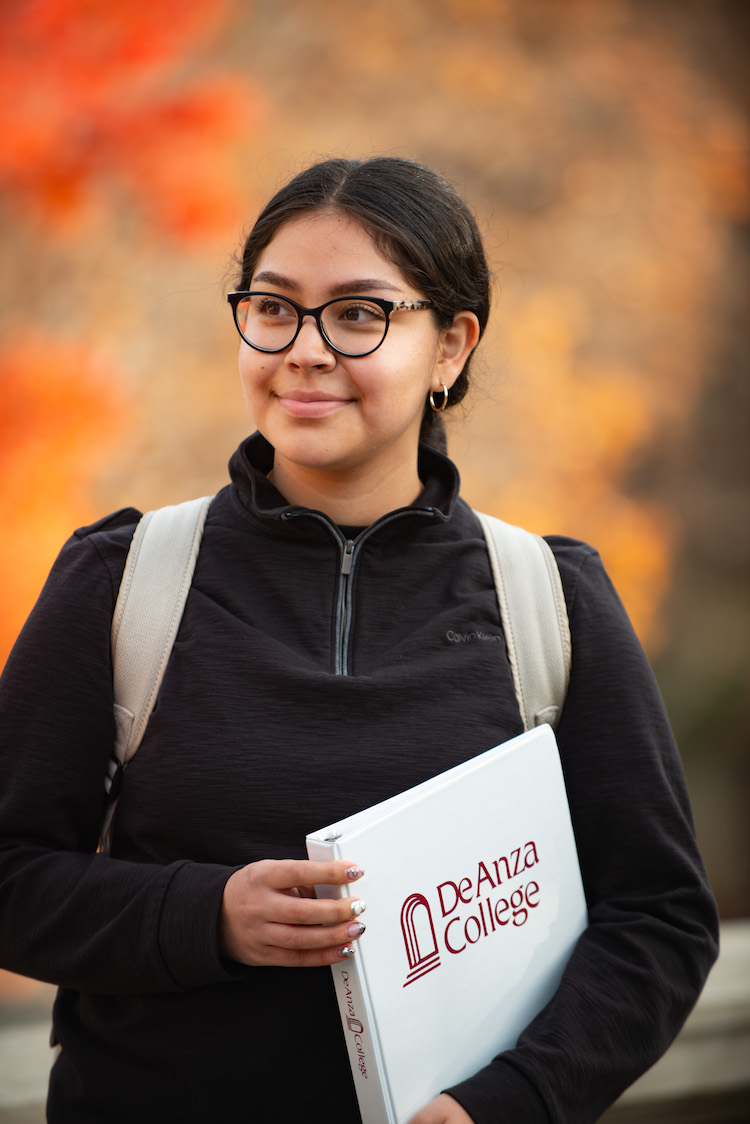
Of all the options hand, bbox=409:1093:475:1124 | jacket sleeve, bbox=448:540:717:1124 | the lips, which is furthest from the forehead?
hand, bbox=409:1093:475:1124

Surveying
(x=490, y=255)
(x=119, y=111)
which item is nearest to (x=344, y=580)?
(x=119, y=111)

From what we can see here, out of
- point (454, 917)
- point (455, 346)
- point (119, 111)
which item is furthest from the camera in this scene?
point (119, 111)

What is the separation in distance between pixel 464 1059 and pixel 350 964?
0.77ft

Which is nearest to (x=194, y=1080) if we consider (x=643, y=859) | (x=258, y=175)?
(x=643, y=859)

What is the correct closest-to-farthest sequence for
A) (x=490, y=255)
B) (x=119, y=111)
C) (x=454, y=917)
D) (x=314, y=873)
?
(x=314, y=873) < (x=454, y=917) < (x=119, y=111) < (x=490, y=255)

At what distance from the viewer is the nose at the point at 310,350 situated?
1197 millimetres

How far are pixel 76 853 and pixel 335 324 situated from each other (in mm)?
757

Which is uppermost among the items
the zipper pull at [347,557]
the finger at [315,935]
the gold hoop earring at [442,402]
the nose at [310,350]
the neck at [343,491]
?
the nose at [310,350]

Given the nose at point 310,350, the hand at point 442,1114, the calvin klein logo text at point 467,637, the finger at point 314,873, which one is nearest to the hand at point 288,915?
the finger at point 314,873

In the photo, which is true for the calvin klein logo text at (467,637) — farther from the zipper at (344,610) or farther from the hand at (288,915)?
the hand at (288,915)

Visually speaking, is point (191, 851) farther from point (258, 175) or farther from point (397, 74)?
point (397, 74)

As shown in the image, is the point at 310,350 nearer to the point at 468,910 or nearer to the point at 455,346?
the point at 455,346

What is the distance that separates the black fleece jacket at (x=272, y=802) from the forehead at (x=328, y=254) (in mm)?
309

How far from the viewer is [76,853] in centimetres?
119
